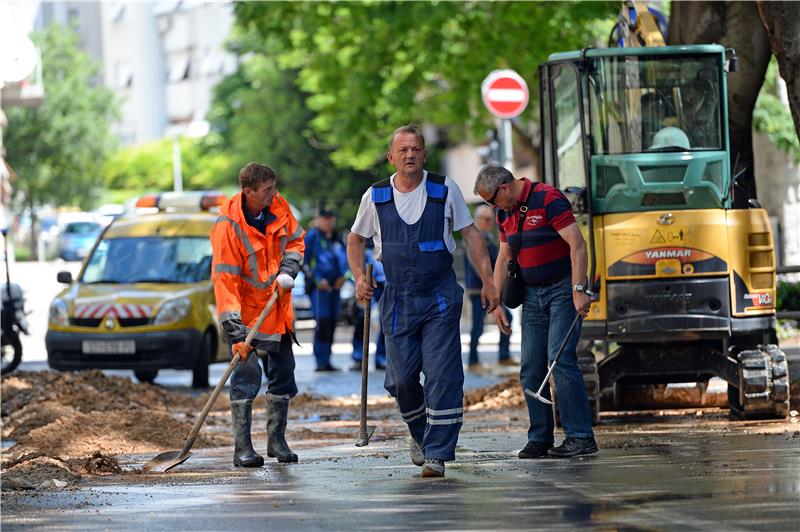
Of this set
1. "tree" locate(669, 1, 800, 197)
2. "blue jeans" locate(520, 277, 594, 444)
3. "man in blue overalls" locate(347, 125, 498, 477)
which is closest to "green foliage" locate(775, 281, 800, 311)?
"tree" locate(669, 1, 800, 197)

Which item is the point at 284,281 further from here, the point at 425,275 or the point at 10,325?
the point at 10,325

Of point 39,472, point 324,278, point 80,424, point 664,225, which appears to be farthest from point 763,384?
point 324,278

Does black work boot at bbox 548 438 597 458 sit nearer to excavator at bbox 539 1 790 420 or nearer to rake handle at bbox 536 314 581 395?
rake handle at bbox 536 314 581 395

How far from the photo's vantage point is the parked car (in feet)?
184

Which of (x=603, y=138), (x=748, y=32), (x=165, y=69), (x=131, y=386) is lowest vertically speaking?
(x=131, y=386)

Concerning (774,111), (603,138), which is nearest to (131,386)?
(603,138)

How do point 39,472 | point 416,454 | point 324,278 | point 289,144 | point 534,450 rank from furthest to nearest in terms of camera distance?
point 289,144, point 324,278, point 534,450, point 39,472, point 416,454

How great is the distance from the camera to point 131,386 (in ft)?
56.6

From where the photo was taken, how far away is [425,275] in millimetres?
9648

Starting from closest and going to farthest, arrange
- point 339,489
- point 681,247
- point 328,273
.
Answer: point 339,489
point 681,247
point 328,273

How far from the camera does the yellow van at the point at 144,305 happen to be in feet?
62.2

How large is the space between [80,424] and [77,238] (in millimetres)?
44172

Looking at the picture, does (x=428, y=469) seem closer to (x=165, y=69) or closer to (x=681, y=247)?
(x=681, y=247)

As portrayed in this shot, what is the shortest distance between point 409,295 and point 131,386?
810 centimetres
